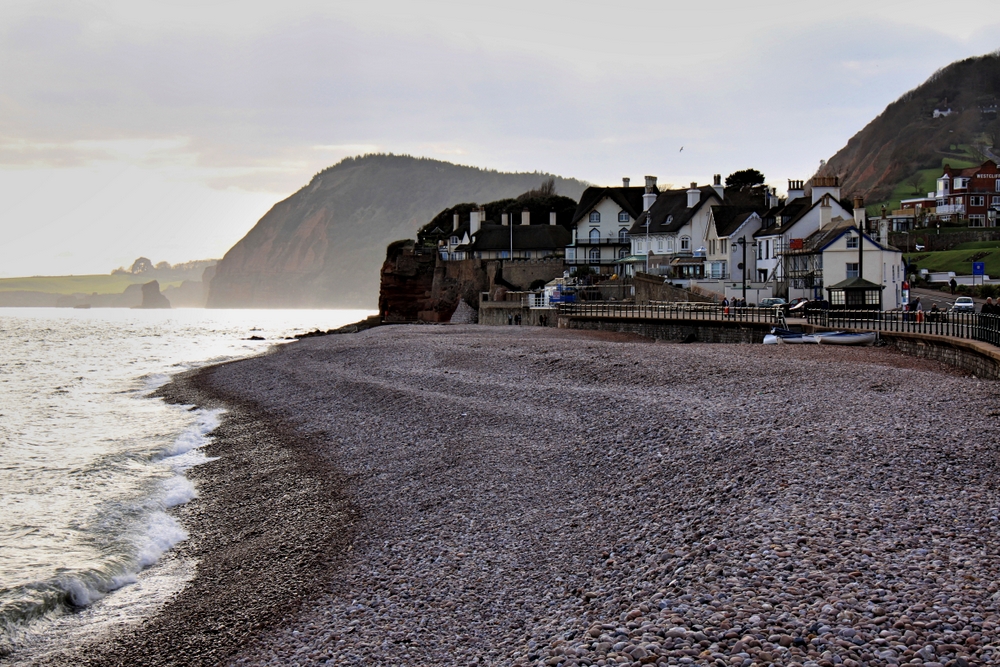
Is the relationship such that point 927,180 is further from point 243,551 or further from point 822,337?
point 243,551

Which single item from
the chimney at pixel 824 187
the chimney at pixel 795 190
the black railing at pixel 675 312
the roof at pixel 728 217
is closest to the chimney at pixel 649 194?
the roof at pixel 728 217

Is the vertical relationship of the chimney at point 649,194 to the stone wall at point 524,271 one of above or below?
above

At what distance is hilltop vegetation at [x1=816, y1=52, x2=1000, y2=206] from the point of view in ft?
440

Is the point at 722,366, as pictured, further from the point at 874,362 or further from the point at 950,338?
the point at 950,338

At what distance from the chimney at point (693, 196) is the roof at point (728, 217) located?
6.53m

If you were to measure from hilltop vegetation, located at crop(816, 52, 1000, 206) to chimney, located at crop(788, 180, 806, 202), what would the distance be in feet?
203

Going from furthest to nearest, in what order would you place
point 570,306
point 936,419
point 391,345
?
point 570,306
point 391,345
point 936,419

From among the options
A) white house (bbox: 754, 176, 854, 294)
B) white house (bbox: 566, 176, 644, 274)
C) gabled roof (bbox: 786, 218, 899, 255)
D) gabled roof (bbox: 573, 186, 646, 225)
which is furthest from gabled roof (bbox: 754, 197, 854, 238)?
gabled roof (bbox: 573, 186, 646, 225)

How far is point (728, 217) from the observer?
2601 inches

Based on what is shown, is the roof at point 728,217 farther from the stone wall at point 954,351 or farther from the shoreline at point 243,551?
the shoreline at point 243,551

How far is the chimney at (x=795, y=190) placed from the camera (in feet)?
210

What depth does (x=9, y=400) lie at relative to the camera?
1309 inches

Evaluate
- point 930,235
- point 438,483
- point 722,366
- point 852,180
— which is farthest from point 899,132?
point 438,483

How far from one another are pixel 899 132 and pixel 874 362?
16377 cm
